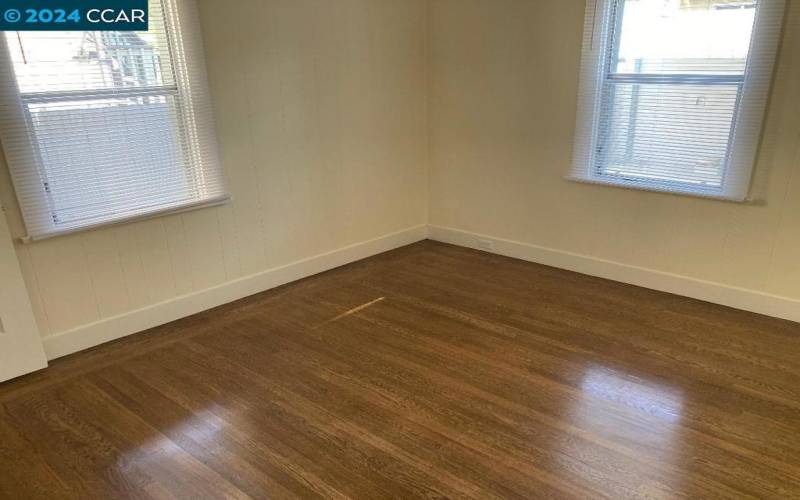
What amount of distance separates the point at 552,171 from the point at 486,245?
2.83ft

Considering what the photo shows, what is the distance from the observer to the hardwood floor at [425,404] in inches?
79.9

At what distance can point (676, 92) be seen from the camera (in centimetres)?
331

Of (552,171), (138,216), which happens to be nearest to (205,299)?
(138,216)

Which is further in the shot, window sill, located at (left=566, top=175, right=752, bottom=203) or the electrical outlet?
the electrical outlet

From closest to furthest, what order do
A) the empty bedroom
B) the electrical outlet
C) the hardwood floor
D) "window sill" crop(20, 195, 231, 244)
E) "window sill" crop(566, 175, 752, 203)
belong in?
the hardwood floor, the empty bedroom, "window sill" crop(20, 195, 231, 244), "window sill" crop(566, 175, 752, 203), the electrical outlet

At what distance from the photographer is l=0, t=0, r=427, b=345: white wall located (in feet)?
9.93

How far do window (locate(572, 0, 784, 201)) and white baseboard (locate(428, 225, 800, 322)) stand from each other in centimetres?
59

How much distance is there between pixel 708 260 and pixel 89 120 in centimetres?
370

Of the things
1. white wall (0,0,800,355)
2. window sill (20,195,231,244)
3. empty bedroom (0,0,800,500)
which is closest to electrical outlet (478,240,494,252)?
empty bedroom (0,0,800,500)

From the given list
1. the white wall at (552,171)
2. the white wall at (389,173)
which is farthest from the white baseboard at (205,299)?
the white wall at (552,171)

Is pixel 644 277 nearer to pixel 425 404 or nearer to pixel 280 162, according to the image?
pixel 425 404

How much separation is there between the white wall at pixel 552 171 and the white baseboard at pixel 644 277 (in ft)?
0.14

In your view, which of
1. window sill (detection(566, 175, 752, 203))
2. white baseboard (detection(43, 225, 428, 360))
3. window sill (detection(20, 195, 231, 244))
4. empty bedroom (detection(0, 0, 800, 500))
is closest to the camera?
empty bedroom (detection(0, 0, 800, 500))

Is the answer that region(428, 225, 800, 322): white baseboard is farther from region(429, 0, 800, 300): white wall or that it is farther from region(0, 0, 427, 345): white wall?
region(0, 0, 427, 345): white wall
